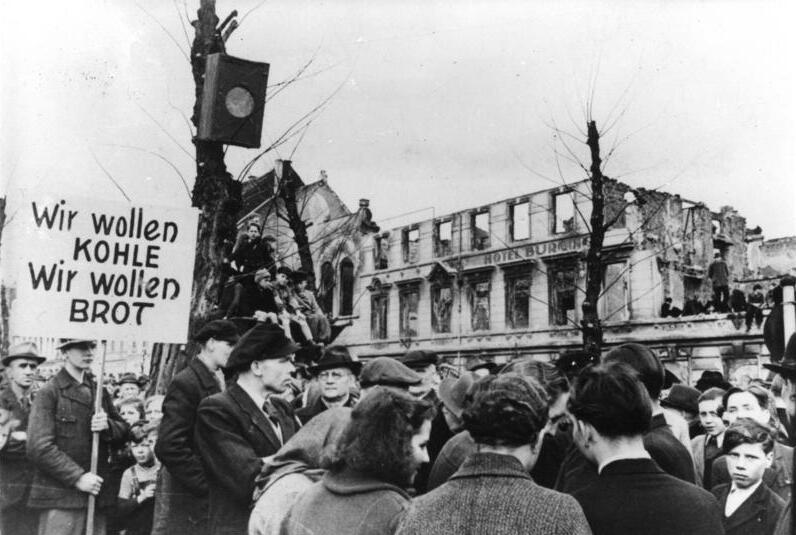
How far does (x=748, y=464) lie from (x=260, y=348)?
2688mm

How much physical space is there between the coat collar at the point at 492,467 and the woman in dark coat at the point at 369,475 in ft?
0.82

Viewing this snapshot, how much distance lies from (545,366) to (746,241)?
34.8m

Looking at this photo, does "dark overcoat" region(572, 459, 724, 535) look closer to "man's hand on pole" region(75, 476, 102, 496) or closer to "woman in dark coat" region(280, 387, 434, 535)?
"woman in dark coat" region(280, 387, 434, 535)

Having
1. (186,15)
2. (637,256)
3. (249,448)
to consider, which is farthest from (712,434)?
(637,256)

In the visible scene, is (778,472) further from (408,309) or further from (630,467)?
(408,309)

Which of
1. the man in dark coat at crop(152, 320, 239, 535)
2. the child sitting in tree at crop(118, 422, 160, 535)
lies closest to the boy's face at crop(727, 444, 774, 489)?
the man in dark coat at crop(152, 320, 239, 535)

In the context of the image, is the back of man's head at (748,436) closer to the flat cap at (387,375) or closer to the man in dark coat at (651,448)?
the man in dark coat at (651,448)

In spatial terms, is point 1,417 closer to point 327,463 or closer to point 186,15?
point 327,463

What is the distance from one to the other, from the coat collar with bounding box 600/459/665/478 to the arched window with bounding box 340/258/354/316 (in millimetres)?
37983

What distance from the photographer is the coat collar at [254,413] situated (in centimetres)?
392

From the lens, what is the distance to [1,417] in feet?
17.1

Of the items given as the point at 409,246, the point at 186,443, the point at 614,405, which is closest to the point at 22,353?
the point at 186,443

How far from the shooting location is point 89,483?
4691 mm

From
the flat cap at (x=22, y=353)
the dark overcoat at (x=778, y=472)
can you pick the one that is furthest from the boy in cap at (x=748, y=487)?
the flat cap at (x=22, y=353)
